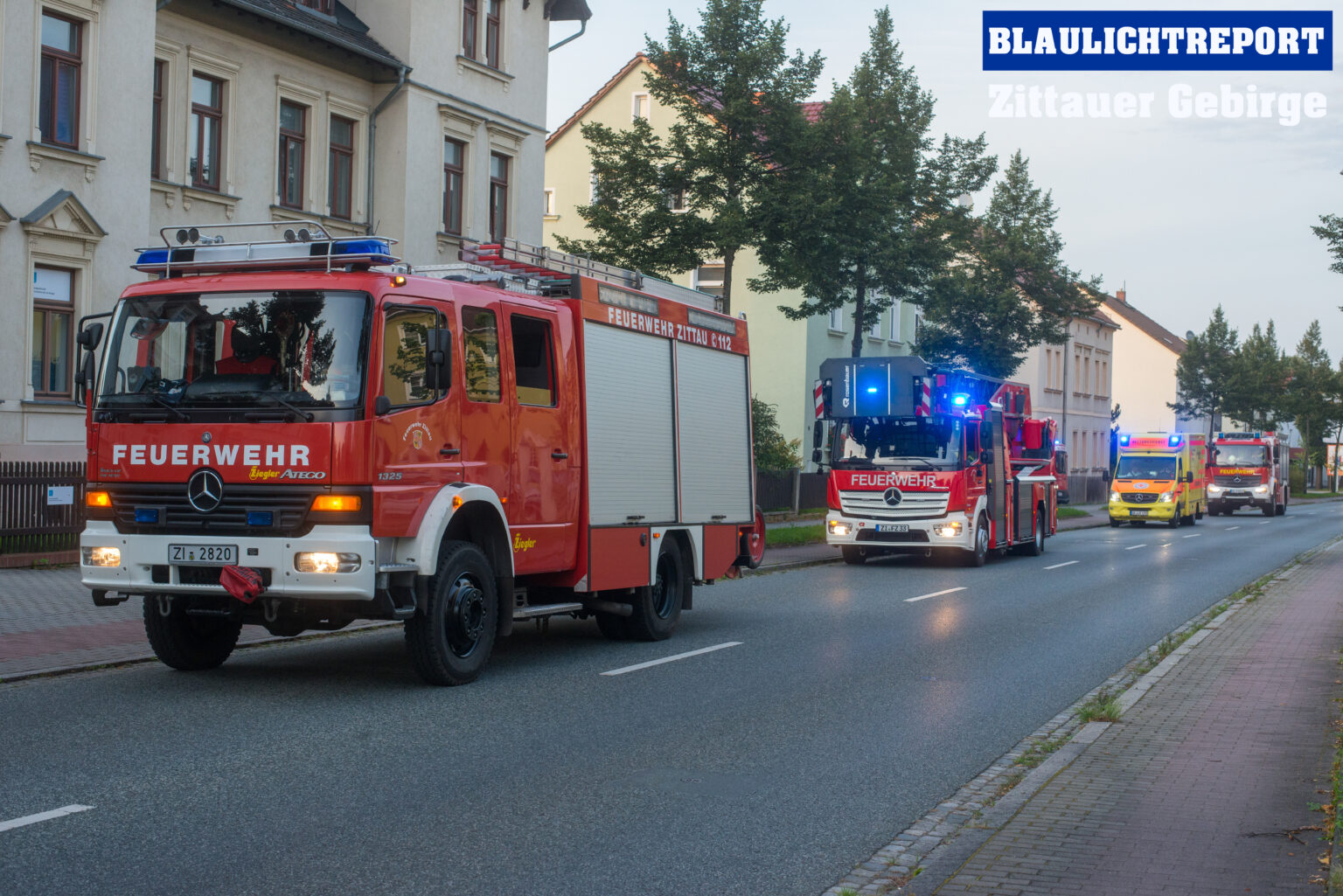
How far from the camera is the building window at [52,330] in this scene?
2044 centimetres

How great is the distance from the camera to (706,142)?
25.4m

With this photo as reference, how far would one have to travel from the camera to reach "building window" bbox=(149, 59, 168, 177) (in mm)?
22828

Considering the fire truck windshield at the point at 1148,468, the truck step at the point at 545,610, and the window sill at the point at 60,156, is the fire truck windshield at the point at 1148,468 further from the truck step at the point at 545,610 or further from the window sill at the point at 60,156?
the truck step at the point at 545,610

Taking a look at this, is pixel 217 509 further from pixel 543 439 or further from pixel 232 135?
pixel 232 135

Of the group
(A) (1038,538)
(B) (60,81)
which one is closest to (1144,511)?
(A) (1038,538)

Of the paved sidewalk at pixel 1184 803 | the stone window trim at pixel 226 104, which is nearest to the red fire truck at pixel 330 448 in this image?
the paved sidewalk at pixel 1184 803

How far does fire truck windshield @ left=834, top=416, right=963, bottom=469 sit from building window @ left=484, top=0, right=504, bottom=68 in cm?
1192

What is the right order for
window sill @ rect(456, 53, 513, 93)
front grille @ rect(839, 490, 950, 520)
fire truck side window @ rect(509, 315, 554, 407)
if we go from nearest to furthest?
fire truck side window @ rect(509, 315, 554, 407), front grille @ rect(839, 490, 950, 520), window sill @ rect(456, 53, 513, 93)

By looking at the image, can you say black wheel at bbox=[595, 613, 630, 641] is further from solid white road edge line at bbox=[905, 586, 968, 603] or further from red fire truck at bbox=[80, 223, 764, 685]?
solid white road edge line at bbox=[905, 586, 968, 603]

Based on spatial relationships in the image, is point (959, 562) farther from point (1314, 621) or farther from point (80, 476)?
point (80, 476)

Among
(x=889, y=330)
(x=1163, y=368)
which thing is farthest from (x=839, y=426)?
(x=1163, y=368)

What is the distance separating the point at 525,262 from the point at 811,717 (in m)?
4.51

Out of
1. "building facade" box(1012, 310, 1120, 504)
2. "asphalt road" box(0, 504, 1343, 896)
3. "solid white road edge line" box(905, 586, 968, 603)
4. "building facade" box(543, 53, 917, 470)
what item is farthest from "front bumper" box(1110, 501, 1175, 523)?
"asphalt road" box(0, 504, 1343, 896)

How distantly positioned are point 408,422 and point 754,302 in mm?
37283
